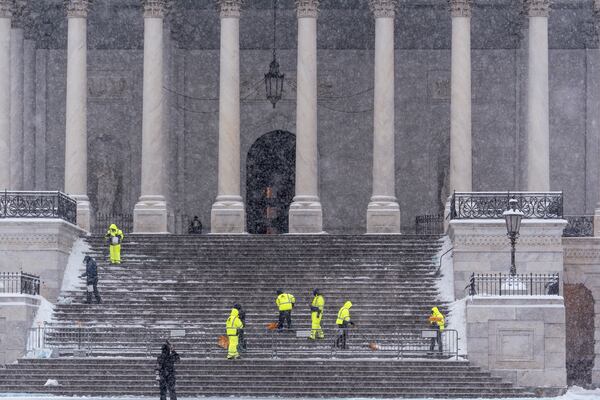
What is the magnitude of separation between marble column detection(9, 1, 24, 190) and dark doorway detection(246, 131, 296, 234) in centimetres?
948

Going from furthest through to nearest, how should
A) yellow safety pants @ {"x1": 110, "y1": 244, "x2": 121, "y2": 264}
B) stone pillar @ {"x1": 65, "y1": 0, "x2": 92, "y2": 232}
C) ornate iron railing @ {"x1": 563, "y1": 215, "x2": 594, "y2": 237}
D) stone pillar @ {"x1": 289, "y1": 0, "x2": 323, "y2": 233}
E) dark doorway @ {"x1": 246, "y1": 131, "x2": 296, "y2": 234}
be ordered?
dark doorway @ {"x1": 246, "y1": 131, "x2": 296, "y2": 234} < ornate iron railing @ {"x1": 563, "y1": 215, "x2": 594, "y2": 237} < stone pillar @ {"x1": 289, "y1": 0, "x2": 323, "y2": 233} < stone pillar @ {"x1": 65, "y1": 0, "x2": 92, "y2": 232} < yellow safety pants @ {"x1": 110, "y1": 244, "x2": 121, "y2": 264}

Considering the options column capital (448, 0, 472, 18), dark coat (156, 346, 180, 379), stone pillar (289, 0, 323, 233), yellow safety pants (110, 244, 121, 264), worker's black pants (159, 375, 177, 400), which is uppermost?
column capital (448, 0, 472, 18)

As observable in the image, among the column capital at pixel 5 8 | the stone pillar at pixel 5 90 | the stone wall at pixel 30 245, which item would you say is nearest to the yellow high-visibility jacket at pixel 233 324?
the stone wall at pixel 30 245

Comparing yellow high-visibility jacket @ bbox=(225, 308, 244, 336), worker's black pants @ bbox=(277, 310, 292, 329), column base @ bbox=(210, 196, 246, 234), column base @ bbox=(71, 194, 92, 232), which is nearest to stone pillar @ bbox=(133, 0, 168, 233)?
column base @ bbox=(71, 194, 92, 232)

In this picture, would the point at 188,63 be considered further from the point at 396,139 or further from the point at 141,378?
the point at 141,378

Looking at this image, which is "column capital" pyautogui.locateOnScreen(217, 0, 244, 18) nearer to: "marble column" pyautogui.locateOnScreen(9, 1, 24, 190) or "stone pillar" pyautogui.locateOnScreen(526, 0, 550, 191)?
"marble column" pyautogui.locateOnScreen(9, 1, 24, 190)

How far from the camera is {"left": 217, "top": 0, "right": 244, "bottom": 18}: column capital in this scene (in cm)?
6375

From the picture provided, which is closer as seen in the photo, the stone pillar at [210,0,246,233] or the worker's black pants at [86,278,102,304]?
the worker's black pants at [86,278,102,304]

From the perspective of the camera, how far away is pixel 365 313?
5462 cm

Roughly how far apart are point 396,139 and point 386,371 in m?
23.0

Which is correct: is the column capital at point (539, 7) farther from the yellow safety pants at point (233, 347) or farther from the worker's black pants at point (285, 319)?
the yellow safety pants at point (233, 347)

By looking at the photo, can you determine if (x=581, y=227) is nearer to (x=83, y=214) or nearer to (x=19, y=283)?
(x=83, y=214)

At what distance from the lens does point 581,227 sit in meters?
64.7

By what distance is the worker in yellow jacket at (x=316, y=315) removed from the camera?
5231cm
